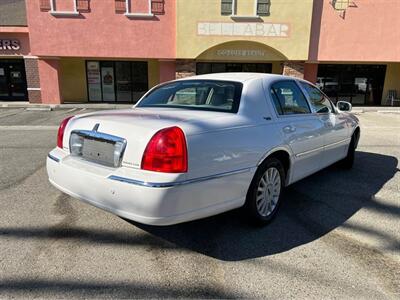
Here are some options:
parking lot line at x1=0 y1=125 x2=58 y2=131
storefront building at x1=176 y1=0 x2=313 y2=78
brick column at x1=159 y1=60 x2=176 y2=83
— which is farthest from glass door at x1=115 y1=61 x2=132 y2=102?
parking lot line at x1=0 y1=125 x2=58 y2=131

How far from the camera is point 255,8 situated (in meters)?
15.5

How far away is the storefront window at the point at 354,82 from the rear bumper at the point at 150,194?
1751 cm

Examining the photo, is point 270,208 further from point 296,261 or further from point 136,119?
point 136,119

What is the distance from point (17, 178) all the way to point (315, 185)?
15.2 ft

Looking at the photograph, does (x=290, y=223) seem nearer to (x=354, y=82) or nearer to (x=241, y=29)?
(x=241, y=29)

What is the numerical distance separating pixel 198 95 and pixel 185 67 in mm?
13080

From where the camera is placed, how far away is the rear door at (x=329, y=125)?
4543mm

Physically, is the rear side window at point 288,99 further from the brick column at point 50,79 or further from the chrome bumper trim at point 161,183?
the brick column at point 50,79

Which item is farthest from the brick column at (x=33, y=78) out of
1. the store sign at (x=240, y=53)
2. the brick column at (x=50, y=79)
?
the store sign at (x=240, y=53)

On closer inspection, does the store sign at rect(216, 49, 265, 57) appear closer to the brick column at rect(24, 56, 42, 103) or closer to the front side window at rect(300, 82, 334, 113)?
the brick column at rect(24, 56, 42, 103)

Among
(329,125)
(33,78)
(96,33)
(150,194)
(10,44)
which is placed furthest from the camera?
(10,44)

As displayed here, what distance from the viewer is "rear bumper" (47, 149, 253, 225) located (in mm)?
2588

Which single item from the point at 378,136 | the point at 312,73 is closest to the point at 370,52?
the point at 312,73

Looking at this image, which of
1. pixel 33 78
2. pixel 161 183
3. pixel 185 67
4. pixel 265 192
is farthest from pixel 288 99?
pixel 33 78
